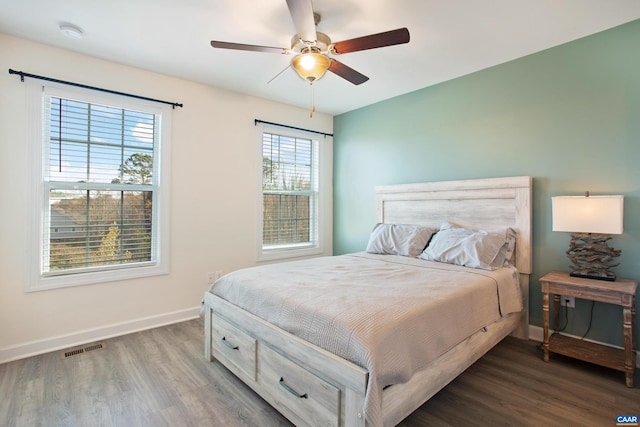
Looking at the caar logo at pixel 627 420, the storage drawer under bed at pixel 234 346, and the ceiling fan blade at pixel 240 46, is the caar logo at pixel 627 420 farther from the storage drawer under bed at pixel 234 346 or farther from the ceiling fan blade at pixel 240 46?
the ceiling fan blade at pixel 240 46

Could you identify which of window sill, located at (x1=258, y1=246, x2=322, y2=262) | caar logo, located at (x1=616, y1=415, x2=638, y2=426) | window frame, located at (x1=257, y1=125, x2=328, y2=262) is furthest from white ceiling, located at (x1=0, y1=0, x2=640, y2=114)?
caar logo, located at (x1=616, y1=415, x2=638, y2=426)

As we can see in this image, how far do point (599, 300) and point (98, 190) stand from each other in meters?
4.17

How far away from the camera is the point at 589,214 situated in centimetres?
229

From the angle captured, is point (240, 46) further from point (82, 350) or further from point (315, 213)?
point (315, 213)

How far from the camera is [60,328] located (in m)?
2.72

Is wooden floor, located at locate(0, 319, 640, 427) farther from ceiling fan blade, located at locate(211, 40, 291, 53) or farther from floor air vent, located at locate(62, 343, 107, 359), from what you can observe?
ceiling fan blade, located at locate(211, 40, 291, 53)

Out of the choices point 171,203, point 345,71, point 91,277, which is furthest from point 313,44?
point 91,277

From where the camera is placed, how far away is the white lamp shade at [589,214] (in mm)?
2193

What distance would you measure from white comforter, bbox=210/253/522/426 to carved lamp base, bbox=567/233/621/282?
1.49 feet

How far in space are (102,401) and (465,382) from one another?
2355 mm

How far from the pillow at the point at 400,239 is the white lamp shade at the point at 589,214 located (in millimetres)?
1149

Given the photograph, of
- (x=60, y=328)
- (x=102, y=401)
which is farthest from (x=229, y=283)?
(x=60, y=328)

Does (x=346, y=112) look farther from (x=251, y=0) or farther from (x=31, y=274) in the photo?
(x=31, y=274)

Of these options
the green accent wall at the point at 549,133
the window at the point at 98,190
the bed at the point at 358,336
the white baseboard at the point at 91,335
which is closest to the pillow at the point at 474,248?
the bed at the point at 358,336
